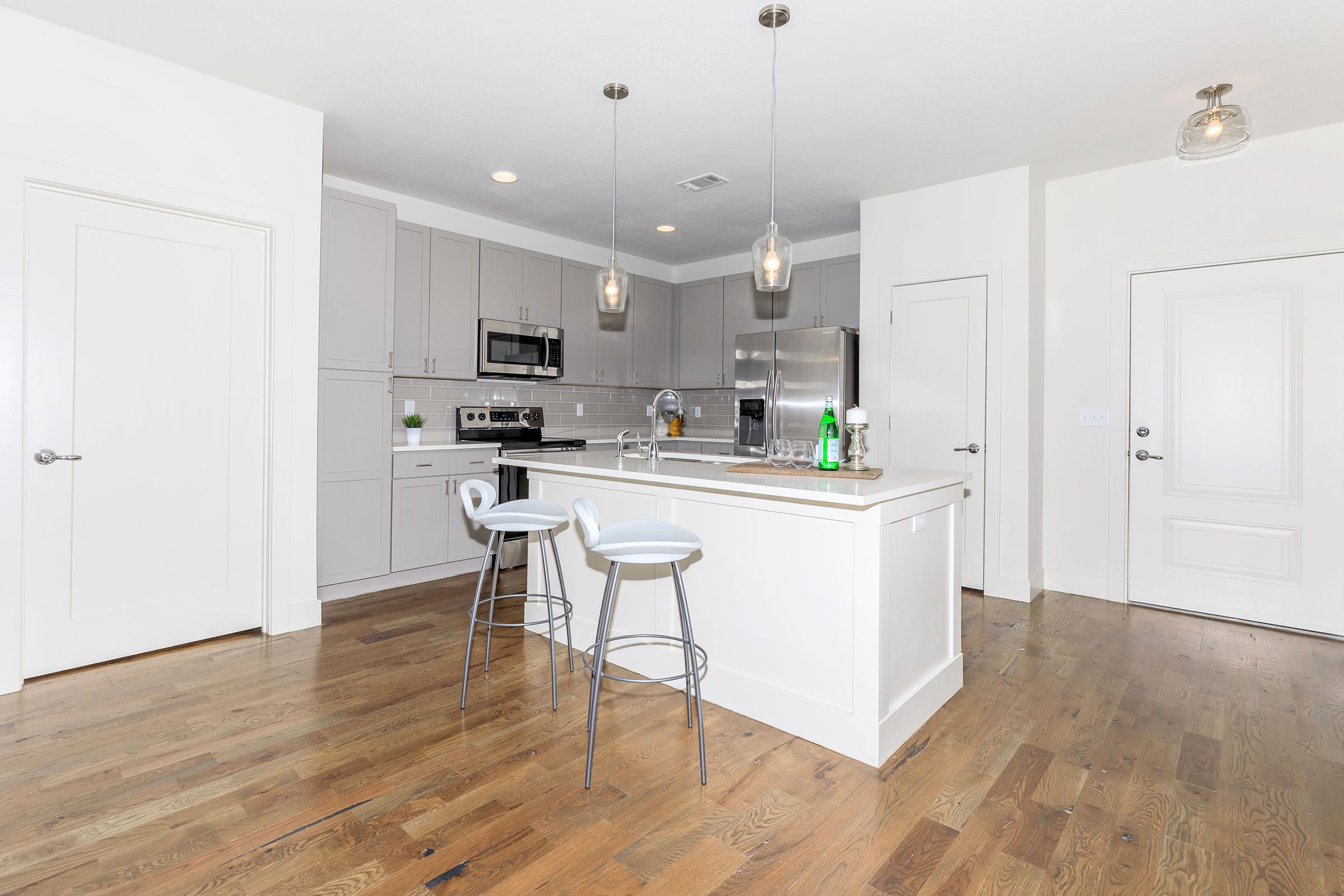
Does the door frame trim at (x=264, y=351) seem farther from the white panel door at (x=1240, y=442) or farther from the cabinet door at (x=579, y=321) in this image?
the white panel door at (x=1240, y=442)

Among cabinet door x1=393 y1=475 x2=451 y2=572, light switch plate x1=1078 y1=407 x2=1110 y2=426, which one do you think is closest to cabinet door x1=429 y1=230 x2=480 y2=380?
cabinet door x1=393 y1=475 x2=451 y2=572

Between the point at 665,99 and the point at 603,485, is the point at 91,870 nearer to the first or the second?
the point at 603,485

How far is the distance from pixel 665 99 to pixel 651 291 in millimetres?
3178

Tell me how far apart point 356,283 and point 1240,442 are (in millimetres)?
5209

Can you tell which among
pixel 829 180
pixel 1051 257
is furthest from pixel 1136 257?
pixel 829 180

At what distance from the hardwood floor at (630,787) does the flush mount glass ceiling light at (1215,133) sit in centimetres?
230

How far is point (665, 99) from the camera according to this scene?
3.19 meters

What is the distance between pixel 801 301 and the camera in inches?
220

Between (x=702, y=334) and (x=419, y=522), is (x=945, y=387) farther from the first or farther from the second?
(x=419, y=522)

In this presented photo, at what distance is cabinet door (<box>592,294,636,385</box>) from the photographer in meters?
5.88

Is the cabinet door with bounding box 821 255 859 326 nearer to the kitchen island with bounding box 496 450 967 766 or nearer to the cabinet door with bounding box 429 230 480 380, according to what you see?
the cabinet door with bounding box 429 230 480 380

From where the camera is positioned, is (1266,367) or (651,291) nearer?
(1266,367)

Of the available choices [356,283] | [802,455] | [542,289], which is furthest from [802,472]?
[542,289]

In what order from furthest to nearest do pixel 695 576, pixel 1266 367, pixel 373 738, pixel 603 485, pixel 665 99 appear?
pixel 1266 367 → pixel 665 99 → pixel 603 485 → pixel 695 576 → pixel 373 738
